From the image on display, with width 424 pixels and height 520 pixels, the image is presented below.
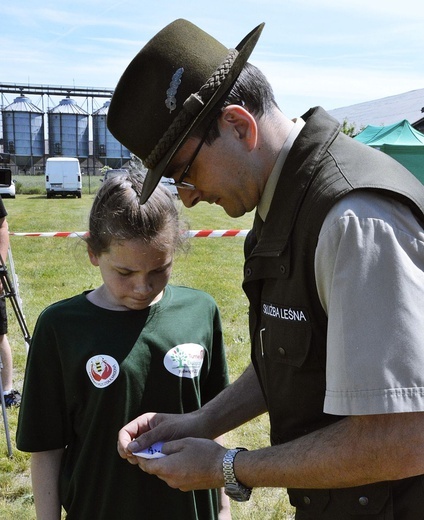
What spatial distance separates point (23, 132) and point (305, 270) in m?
58.2

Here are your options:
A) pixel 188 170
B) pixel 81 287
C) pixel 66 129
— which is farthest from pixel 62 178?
pixel 188 170

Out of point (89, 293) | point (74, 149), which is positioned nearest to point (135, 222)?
point (89, 293)

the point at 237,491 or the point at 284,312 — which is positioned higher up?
the point at 284,312

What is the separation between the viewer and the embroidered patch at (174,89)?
5.08 ft

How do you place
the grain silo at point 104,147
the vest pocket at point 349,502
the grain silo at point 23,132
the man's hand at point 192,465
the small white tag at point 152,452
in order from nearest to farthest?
the vest pocket at point 349,502
the man's hand at point 192,465
the small white tag at point 152,452
the grain silo at point 23,132
the grain silo at point 104,147

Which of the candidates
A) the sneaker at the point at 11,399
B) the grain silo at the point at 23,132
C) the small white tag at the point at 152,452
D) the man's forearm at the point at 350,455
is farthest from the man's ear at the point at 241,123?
the grain silo at the point at 23,132

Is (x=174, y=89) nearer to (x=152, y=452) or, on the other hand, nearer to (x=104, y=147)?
(x=152, y=452)

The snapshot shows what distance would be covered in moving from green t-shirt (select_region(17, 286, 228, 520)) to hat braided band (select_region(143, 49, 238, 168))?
77cm

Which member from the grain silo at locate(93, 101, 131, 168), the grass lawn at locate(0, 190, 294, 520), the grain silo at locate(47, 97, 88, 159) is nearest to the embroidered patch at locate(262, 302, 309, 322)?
the grass lawn at locate(0, 190, 294, 520)

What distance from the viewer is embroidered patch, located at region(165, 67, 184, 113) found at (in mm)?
1547

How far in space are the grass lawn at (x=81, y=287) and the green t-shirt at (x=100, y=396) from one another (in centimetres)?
46

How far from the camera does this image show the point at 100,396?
204cm

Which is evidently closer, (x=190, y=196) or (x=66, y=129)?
(x=190, y=196)

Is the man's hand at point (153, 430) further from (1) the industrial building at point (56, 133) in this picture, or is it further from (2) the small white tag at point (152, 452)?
(1) the industrial building at point (56, 133)
